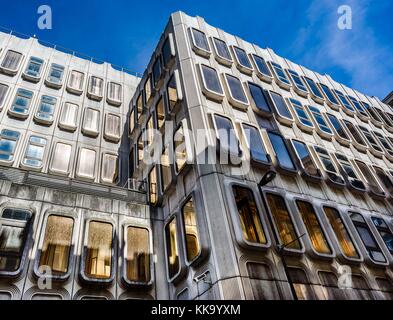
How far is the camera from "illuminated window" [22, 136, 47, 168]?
61.0 ft

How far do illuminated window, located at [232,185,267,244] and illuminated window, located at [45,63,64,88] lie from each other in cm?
Result: 1783

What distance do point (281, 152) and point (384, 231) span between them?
673cm

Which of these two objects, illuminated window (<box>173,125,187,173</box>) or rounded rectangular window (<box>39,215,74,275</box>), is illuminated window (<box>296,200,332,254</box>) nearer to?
illuminated window (<box>173,125,187,173</box>)

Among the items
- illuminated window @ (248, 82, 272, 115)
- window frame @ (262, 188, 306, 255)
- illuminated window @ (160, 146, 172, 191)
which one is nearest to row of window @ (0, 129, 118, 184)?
illuminated window @ (160, 146, 172, 191)

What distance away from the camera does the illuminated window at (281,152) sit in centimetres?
1526

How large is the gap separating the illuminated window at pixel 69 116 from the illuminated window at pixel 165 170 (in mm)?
8709

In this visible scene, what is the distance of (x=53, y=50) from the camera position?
1035 inches

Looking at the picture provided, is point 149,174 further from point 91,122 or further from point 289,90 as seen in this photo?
point 289,90

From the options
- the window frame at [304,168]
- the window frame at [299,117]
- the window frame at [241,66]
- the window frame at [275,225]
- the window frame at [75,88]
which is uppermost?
the window frame at [75,88]

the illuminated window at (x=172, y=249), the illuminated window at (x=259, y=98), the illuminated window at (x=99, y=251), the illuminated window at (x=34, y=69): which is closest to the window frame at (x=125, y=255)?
the illuminated window at (x=99, y=251)

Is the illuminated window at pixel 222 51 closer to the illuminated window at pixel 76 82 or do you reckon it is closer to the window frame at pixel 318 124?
the window frame at pixel 318 124

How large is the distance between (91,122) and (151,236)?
11.9m
